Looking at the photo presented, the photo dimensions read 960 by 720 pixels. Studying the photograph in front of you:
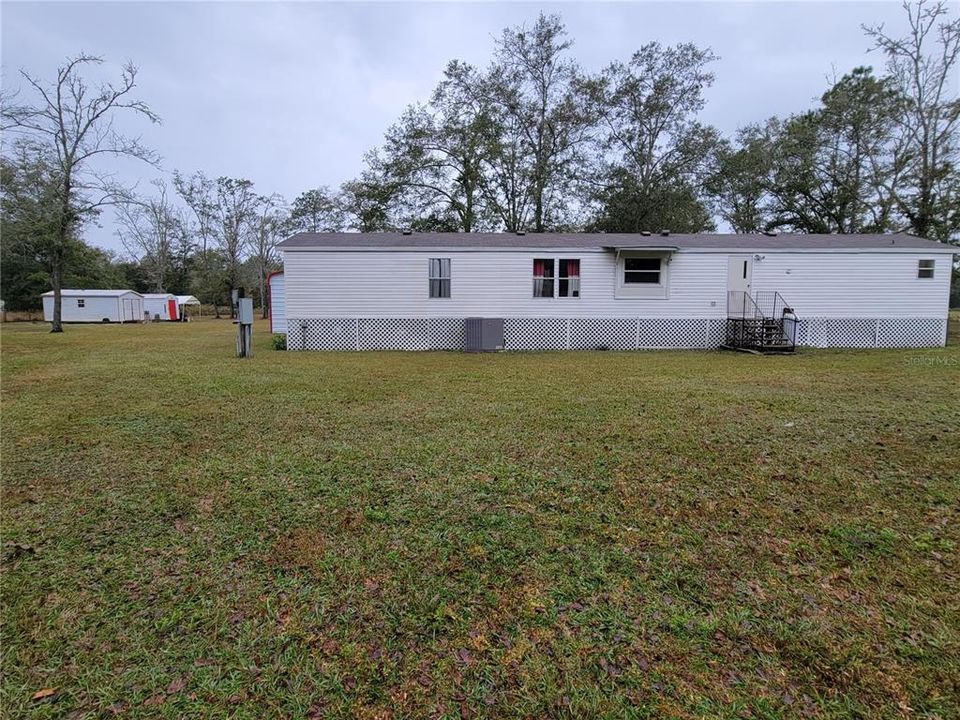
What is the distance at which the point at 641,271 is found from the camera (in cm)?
1391

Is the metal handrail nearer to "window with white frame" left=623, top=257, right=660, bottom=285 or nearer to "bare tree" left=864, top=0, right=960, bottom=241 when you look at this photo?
"window with white frame" left=623, top=257, right=660, bottom=285

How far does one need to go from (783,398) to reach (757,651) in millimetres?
5573

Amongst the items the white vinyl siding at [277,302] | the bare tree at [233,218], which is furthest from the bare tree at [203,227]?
the white vinyl siding at [277,302]

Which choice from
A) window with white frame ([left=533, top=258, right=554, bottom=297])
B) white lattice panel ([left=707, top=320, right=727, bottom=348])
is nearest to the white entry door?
white lattice panel ([left=707, top=320, right=727, bottom=348])

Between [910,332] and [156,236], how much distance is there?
175 feet

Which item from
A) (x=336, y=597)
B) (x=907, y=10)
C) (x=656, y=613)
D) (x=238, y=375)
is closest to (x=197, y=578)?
(x=336, y=597)

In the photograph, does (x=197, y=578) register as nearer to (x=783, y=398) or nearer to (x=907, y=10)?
(x=783, y=398)

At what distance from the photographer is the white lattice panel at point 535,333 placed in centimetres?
1377

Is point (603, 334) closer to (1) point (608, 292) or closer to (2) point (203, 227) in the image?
(1) point (608, 292)

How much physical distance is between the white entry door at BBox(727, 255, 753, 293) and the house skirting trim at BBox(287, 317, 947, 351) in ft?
3.56

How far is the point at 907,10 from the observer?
57.9ft

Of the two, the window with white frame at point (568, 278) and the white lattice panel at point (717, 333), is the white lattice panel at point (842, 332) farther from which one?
the window with white frame at point (568, 278)

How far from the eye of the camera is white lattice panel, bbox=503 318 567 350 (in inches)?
542

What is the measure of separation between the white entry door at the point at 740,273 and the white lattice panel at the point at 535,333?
5086mm
